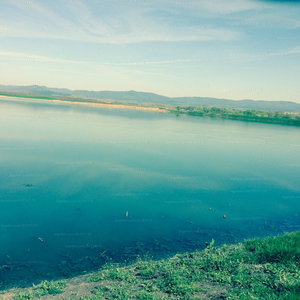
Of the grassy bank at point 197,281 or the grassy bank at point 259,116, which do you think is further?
the grassy bank at point 259,116

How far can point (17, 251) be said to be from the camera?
606 cm

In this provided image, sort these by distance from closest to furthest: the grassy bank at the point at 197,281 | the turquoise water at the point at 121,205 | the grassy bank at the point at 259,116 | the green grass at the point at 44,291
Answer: the grassy bank at the point at 197,281, the green grass at the point at 44,291, the turquoise water at the point at 121,205, the grassy bank at the point at 259,116

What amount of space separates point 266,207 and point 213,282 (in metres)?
6.82

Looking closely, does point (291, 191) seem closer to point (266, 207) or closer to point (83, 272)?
point (266, 207)

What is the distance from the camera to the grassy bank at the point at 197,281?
3923mm

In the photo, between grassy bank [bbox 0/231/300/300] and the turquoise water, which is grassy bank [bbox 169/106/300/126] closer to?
the turquoise water

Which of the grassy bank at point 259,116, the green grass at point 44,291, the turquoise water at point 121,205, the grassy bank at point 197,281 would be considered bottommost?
the turquoise water at point 121,205

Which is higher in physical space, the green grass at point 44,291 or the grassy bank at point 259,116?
the grassy bank at point 259,116

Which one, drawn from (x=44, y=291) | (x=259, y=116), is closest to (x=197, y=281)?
(x=44, y=291)

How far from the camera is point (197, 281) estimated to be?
438 cm

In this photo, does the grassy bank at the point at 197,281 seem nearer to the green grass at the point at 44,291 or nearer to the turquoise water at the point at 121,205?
the green grass at the point at 44,291

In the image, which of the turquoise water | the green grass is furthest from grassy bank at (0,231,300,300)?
the turquoise water

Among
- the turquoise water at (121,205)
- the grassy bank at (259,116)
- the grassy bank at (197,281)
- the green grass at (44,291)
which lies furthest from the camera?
the grassy bank at (259,116)

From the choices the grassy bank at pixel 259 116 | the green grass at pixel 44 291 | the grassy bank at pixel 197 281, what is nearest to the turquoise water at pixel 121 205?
the green grass at pixel 44 291
